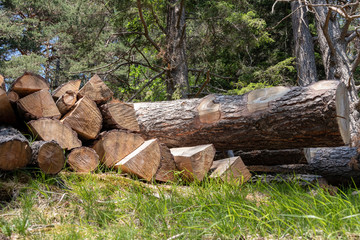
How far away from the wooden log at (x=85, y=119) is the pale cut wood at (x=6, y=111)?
1.54 feet

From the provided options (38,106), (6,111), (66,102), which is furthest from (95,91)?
(6,111)

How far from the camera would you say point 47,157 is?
8.35ft

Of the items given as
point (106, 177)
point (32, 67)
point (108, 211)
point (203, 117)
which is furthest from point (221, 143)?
point (32, 67)

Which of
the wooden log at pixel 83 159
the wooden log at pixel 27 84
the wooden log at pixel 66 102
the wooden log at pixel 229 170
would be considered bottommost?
the wooden log at pixel 229 170

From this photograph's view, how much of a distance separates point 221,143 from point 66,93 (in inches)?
71.3

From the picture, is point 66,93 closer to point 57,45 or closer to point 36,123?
point 36,123

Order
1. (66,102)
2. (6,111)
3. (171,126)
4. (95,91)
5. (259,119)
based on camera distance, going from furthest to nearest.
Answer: (171,126) → (95,91) → (66,102) → (259,119) → (6,111)

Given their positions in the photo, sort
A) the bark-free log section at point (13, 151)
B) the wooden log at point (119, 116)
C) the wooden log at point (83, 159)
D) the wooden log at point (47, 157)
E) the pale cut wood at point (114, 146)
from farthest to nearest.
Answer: the wooden log at point (119, 116)
the pale cut wood at point (114, 146)
the wooden log at point (83, 159)
the wooden log at point (47, 157)
the bark-free log section at point (13, 151)

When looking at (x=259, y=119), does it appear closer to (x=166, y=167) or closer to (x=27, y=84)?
(x=166, y=167)

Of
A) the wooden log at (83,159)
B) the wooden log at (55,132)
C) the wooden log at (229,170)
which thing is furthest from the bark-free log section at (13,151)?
the wooden log at (229,170)

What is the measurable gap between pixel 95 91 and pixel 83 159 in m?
0.77

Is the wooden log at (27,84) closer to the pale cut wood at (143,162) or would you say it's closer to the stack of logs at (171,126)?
the stack of logs at (171,126)

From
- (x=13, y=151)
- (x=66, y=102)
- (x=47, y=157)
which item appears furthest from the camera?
(x=66, y=102)

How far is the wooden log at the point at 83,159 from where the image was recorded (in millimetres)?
3002
